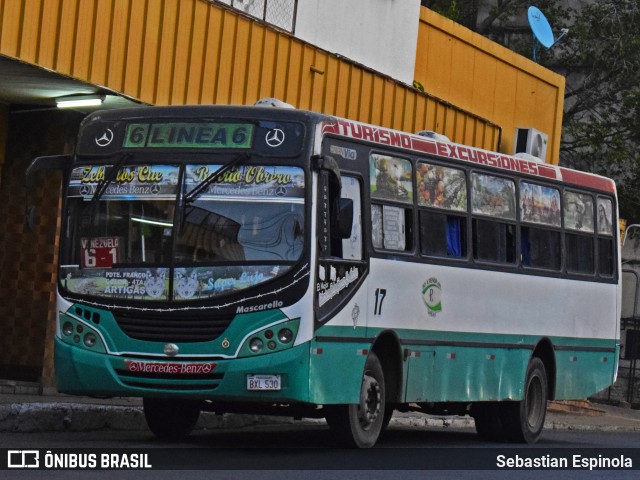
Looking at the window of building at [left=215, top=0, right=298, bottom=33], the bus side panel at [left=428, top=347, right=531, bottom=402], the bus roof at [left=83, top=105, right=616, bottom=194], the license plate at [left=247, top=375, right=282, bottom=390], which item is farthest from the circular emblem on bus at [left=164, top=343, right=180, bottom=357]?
the window of building at [left=215, top=0, right=298, bottom=33]

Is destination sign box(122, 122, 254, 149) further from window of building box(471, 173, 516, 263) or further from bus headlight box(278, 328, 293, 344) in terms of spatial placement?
window of building box(471, 173, 516, 263)

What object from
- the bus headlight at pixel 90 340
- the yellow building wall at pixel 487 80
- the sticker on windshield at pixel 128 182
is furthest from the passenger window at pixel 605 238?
the bus headlight at pixel 90 340

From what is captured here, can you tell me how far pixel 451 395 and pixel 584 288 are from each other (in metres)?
3.40

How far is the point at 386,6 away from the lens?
23797mm

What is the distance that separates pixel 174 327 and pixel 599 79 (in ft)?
92.0

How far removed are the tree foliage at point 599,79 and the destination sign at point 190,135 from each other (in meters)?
24.3

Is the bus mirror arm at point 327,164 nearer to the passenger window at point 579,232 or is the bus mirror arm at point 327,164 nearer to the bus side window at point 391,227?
the bus side window at point 391,227

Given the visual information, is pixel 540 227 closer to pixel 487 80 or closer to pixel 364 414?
pixel 364 414

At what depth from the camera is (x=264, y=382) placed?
39.7 ft

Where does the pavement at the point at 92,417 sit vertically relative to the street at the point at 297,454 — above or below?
above

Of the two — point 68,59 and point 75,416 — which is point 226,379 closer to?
point 75,416

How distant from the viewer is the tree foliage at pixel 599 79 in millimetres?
36875

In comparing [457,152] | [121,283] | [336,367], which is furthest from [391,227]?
[121,283]

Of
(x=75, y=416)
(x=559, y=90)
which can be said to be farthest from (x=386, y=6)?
(x=75, y=416)
